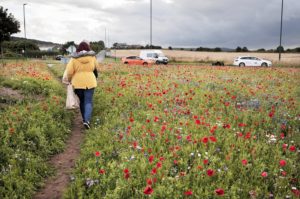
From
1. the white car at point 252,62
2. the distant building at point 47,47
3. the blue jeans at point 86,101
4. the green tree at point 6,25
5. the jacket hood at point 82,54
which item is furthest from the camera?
the distant building at point 47,47

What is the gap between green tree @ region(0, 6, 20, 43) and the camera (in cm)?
5459

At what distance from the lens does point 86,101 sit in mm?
8672

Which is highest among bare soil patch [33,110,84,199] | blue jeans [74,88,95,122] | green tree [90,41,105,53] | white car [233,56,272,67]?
green tree [90,41,105,53]

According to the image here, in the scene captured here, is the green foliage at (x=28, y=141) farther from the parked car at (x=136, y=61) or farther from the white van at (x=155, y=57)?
the white van at (x=155, y=57)

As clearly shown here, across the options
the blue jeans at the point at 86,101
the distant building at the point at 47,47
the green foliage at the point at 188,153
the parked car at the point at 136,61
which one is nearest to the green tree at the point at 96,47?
the distant building at the point at 47,47

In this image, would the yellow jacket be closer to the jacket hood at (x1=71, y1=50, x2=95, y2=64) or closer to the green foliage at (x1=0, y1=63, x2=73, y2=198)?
the jacket hood at (x1=71, y1=50, x2=95, y2=64)

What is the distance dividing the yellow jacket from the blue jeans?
167 mm

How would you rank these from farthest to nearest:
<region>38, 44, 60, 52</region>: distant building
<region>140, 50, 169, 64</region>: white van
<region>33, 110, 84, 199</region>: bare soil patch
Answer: <region>38, 44, 60, 52</region>: distant building, <region>140, 50, 169, 64</region>: white van, <region>33, 110, 84, 199</region>: bare soil patch

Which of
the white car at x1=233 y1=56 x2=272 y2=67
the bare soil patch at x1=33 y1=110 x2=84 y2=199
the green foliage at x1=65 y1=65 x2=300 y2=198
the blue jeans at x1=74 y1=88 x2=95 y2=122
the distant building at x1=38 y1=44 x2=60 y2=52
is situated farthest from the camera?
the distant building at x1=38 y1=44 x2=60 y2=52

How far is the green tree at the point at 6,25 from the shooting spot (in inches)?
2149

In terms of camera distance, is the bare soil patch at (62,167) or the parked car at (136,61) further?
the parked car at (136,61)

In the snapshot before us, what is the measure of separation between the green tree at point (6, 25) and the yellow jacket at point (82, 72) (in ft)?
167

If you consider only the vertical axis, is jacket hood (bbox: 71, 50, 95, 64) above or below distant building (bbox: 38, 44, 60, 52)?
below

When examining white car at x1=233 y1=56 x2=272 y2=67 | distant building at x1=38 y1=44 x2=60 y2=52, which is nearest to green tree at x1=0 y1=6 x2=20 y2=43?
white car at x1=233 y1=56 x2=272 y2=67
